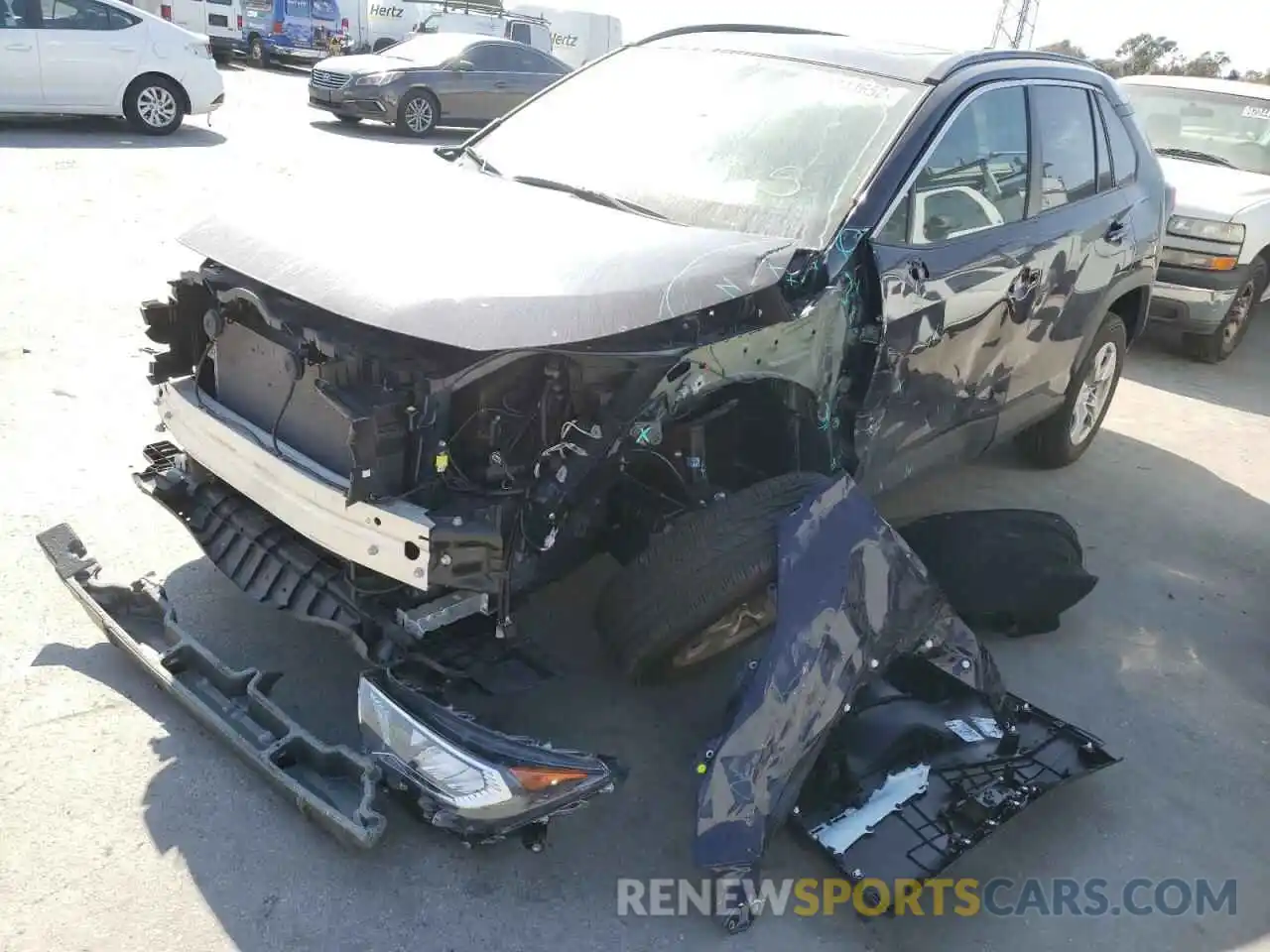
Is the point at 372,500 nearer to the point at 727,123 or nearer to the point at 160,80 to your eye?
the point at 727,123

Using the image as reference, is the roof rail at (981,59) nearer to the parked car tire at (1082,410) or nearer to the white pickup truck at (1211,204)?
the parked car tire at (1082,410)

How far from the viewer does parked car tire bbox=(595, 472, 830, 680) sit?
288 cm

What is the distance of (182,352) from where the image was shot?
346 cm

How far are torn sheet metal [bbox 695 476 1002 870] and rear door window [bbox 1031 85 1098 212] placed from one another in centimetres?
203

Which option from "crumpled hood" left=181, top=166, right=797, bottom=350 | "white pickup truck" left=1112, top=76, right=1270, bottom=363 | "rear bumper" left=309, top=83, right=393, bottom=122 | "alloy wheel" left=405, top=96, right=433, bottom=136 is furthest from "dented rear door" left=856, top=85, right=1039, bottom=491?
"alloy wheel" left=405, top=96, right=433, bottom=136

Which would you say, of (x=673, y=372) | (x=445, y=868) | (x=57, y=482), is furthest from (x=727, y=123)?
(x=57, y=482)

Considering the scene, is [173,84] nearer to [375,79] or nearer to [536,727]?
[375,79]

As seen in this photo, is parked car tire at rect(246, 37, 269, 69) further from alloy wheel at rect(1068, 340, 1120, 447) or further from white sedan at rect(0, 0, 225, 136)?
alloy wheel at rect(1068, 340, 1120, 447)

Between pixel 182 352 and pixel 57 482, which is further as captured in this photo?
pixel 57 482

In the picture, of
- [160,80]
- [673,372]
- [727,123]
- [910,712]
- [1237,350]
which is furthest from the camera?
[160,80]

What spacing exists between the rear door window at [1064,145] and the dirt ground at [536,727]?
152 cm

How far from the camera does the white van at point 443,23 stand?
843 inches

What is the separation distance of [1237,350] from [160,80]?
11.1 meters

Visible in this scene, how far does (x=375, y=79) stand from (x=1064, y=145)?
11792 mm
